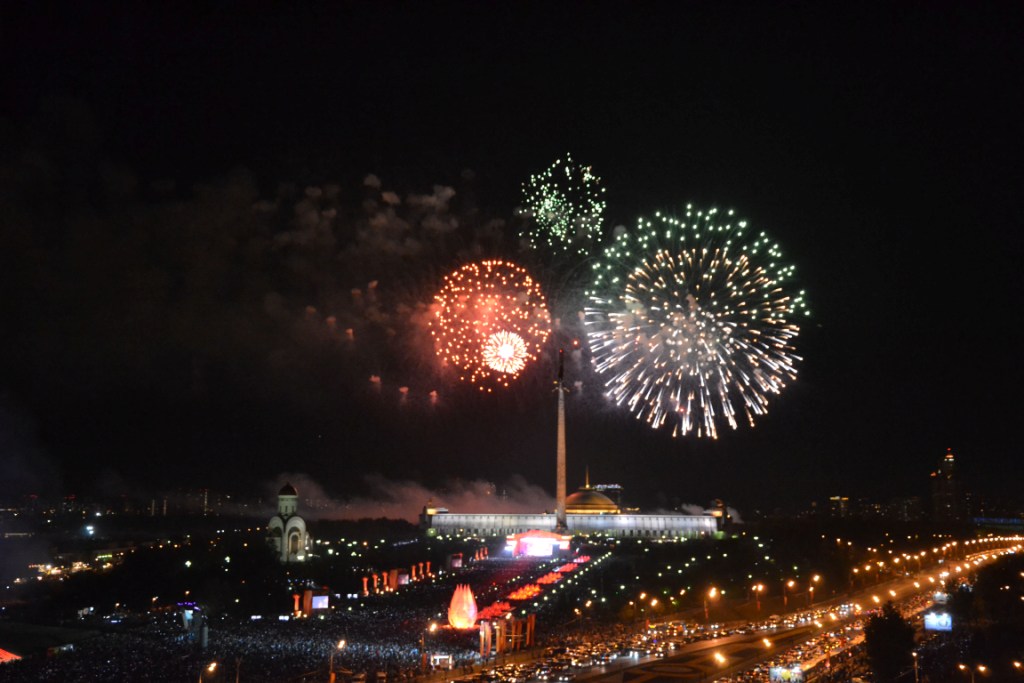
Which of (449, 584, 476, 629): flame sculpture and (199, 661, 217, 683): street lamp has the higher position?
(199, 661, 217, 683): street lamp

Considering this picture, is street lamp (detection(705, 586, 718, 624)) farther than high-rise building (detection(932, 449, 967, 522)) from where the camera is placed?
No

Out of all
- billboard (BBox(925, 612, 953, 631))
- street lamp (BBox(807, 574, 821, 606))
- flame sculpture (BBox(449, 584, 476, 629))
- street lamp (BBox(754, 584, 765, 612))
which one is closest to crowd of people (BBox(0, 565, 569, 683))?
flame sculpture (BBox(449, 584, 476, 629))

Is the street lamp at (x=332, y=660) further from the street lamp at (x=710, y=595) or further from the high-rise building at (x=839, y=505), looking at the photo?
the high-rise building at (x=839, y=505)

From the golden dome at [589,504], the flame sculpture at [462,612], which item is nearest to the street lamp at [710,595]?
the flame sculpture at [462,612]

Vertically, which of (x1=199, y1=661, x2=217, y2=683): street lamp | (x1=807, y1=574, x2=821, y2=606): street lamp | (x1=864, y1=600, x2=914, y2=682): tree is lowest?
(x1=807, y1=574, x2=821, y2=606): street lamp

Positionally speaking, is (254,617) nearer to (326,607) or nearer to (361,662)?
(326,607)

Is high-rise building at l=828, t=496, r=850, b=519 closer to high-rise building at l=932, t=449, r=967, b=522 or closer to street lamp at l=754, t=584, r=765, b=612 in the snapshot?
high-rise building at l=932, t=449, r=967, b=522

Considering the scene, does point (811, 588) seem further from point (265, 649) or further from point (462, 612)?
point (265, 649)
